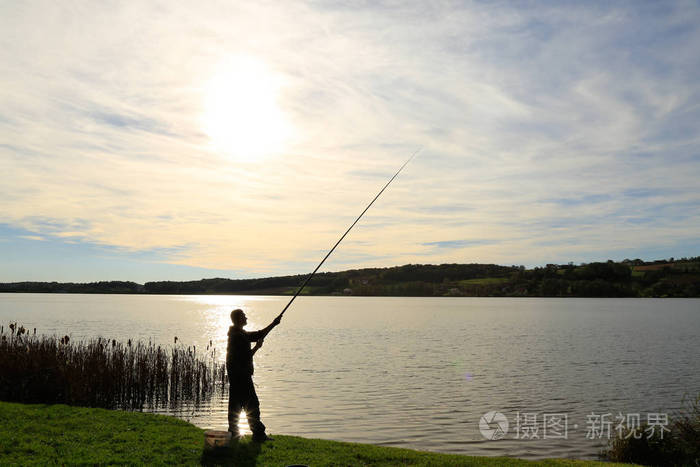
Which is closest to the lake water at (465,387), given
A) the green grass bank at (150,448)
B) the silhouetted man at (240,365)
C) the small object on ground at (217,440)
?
the green grass bank at (150,448)

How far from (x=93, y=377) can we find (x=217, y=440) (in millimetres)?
8796

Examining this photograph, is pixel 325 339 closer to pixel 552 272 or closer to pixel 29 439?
pixel 29 439

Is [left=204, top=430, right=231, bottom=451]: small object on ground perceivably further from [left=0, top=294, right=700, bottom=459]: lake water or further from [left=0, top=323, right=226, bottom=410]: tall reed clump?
[left=0, top=323, right=226, bottom=410]: tall reed clump

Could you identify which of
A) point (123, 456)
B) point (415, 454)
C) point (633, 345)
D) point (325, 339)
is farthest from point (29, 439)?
point (633, 345)

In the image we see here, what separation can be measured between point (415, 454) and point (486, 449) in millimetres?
4192

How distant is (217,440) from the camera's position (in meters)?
9.16

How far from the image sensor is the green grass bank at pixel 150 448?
888cm

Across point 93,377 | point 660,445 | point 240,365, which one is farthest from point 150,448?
point 660,445

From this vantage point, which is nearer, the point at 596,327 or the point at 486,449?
the point at 486,449

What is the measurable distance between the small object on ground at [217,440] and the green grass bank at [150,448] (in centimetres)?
16

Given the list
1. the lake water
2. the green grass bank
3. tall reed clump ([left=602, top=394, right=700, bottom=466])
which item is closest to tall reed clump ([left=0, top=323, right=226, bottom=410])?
the lake water

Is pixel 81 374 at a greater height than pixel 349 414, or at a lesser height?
greater

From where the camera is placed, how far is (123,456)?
9.05 metres

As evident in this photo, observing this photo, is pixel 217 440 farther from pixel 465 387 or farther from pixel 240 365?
pixel 465 387
